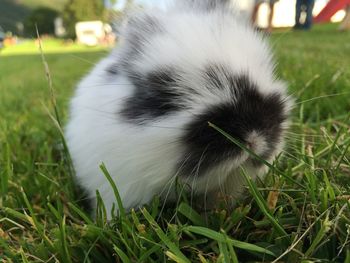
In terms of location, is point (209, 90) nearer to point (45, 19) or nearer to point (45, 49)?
point (45, 49)

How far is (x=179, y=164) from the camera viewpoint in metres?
1.64

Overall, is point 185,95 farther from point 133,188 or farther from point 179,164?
point 133,188

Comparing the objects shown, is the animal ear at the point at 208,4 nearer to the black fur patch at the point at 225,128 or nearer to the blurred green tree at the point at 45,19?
the black fur patch at the point at 225,128

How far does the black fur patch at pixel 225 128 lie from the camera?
5.06ft

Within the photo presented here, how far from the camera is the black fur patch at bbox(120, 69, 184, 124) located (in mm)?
1702

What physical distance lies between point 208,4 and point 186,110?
81cm

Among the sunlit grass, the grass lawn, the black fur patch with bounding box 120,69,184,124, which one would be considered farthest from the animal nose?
the sunlit grass

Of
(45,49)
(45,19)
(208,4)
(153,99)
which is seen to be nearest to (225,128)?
(153,99)

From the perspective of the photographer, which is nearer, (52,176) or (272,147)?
(272,147)

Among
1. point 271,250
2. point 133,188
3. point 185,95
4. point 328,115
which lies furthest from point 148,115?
point 328,115

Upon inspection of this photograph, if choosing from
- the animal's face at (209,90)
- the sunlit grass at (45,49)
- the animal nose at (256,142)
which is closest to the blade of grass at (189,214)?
the animal's face at (209,90)

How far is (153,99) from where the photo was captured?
1.77 m

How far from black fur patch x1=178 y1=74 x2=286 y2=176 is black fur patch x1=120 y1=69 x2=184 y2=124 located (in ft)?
0.49

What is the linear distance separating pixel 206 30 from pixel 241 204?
30.8 inches
